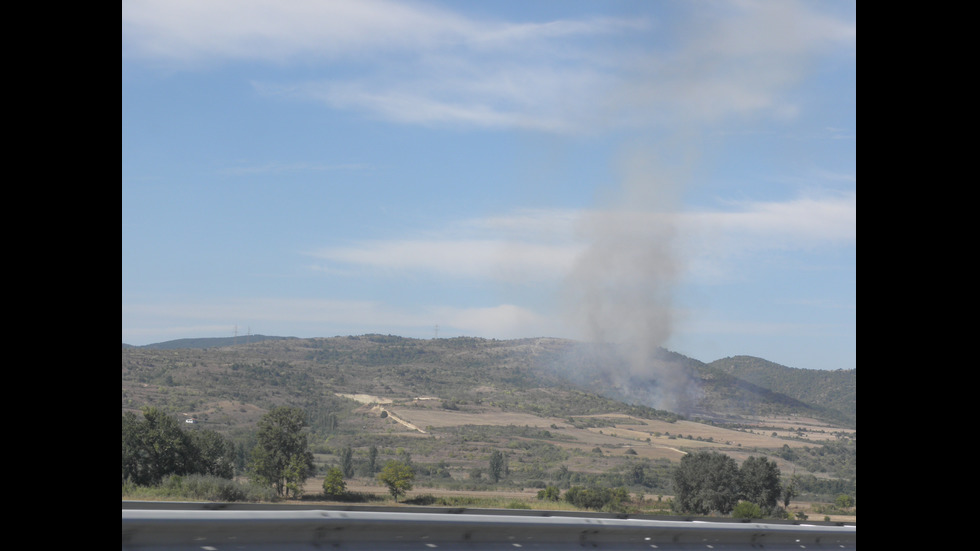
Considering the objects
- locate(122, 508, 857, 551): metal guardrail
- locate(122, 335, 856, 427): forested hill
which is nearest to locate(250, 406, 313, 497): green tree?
locate(122, 335, 856, 427): forested hill

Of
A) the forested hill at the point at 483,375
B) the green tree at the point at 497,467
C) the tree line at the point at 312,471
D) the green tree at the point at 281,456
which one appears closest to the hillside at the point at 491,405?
the forested hill at the point at 483,375

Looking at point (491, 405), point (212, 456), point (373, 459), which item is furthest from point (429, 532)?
point (491, 405)

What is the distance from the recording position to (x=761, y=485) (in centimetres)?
2775

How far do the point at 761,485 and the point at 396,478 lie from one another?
13.7 metres

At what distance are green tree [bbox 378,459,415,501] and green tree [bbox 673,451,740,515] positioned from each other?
378 inches

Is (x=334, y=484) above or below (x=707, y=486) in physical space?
below

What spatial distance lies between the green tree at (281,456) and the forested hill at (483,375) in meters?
11.1

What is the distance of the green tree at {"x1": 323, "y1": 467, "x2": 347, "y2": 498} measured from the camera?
1021 inches

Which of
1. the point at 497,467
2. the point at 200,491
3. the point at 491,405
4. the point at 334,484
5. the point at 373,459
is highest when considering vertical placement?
the point at 200,491

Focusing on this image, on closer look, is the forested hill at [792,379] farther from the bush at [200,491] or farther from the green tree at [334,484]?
the bush at [200,491]

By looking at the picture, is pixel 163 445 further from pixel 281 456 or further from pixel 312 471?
pixel 281 456
